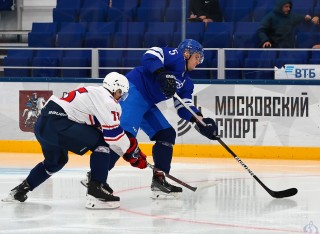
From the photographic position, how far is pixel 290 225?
5254mm

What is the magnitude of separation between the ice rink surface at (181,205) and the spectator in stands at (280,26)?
1683mm

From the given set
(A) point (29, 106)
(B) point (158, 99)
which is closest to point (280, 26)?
(A) point (29, 106)

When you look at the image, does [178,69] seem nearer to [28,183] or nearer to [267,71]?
[28,183]

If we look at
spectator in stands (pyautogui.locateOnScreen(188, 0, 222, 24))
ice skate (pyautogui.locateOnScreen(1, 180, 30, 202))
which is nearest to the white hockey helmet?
ice skate (pyautogui.locateOnScreen(1, 180, 30, 202))

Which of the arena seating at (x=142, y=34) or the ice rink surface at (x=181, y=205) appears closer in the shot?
the ice rink surface at (x=181, y=205)

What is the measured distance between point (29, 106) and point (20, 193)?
4350mm

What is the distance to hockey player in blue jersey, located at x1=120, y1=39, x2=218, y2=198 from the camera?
252 inches

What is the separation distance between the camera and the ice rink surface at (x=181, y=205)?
16.9 feet

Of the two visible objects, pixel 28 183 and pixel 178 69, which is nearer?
pixel 28 183

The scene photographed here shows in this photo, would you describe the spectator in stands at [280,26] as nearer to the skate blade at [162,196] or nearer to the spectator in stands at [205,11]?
the spectator in stands at [205,11]

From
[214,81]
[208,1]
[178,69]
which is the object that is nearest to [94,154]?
[178,69]

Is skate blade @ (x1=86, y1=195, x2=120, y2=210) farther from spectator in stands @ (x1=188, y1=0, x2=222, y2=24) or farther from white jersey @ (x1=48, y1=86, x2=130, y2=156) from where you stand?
spectator in stands @ (x1=188, y1=0, x2=222, y2=24)

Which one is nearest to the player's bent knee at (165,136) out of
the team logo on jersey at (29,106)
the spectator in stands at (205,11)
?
the spectator in stands at (205,11)

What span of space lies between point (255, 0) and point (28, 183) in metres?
5.03
